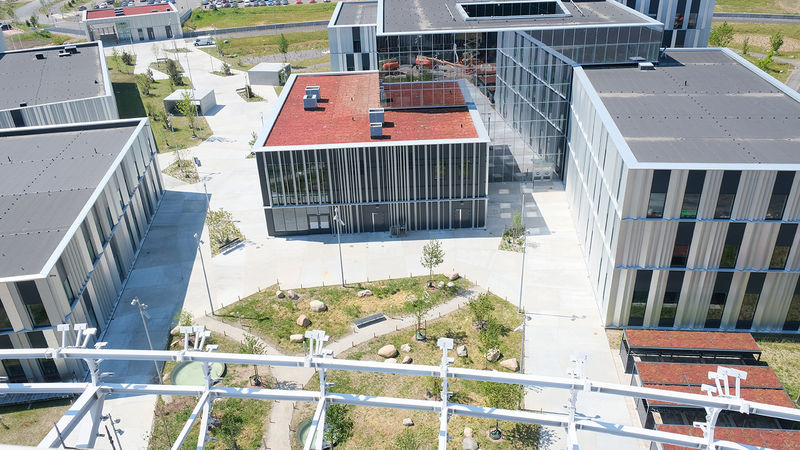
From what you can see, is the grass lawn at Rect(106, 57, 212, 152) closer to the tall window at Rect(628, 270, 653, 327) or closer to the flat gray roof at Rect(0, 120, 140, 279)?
the flat gray roof at Rect(0, 120, 140, 279)

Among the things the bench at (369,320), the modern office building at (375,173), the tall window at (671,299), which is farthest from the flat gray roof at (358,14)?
the tall window at (671,299)

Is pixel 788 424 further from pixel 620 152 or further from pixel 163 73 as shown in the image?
pixel 163 73

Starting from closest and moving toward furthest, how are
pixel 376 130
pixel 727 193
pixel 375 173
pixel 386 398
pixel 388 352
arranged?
pixel 386 398
pixel 727 193
pixel 388 352
pixel 375 173
pixel 376 130

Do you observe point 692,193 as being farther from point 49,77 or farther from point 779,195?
point 49,77

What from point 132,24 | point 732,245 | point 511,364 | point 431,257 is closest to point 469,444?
point 511,364

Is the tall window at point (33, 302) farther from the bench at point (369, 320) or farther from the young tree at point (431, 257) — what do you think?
the young tree at point (431, 257)

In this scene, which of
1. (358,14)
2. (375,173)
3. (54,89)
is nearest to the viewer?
(375,173)

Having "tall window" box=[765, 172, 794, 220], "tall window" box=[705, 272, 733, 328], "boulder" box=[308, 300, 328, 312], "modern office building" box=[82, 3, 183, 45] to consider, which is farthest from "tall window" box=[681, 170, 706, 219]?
"modern office building" box=[82, 3, 183, 45]
